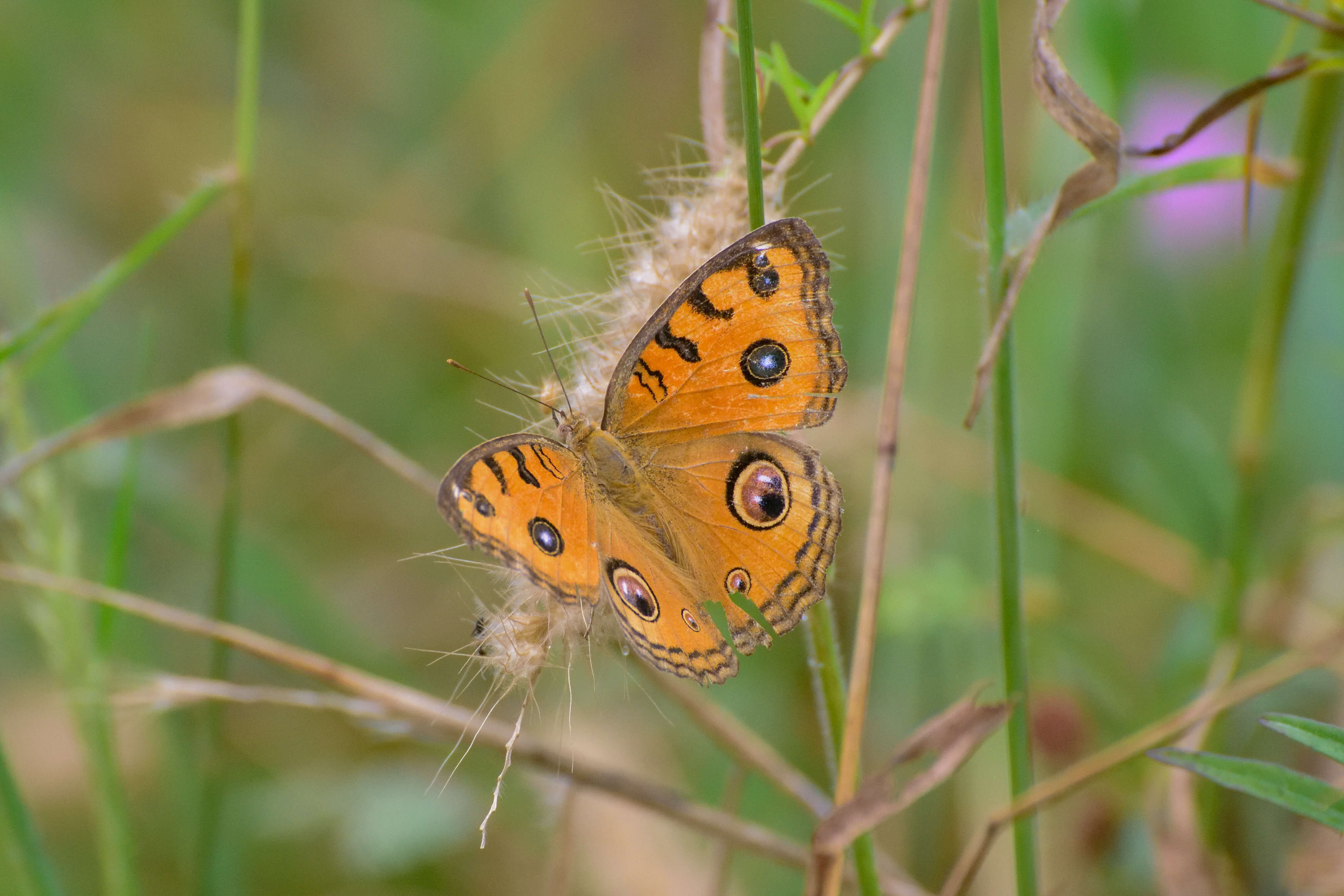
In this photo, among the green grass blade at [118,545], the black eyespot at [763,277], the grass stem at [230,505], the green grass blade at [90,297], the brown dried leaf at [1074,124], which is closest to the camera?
the brown dried leaf at [1074,124]

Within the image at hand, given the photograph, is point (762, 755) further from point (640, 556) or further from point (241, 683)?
point (241, 683)

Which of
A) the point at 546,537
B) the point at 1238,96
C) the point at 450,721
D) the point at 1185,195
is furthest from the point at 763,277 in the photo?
the point at 1185,195

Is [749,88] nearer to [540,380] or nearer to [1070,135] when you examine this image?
[1070,135]

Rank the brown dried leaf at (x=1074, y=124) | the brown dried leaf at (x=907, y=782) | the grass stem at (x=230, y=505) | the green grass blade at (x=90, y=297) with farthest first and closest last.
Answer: the grass stem at (x=230, y=505)
the green grass blade at (x=90, y=297)
the brown dried leaf at (x=1074, y=124)
the brown dried leaf at (x=907, y=782)

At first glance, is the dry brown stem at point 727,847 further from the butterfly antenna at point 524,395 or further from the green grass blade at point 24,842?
the green grass blade at point 24,842

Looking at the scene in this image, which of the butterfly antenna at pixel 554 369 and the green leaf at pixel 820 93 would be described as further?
the butterfly antenna at pixel 554 369

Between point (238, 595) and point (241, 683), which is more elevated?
point (238, 595)

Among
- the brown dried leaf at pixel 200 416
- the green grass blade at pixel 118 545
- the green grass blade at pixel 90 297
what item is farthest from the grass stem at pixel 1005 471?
the green grass blade at pixel 118 545

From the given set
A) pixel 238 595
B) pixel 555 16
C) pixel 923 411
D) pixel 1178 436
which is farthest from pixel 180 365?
pixel 1178 436
